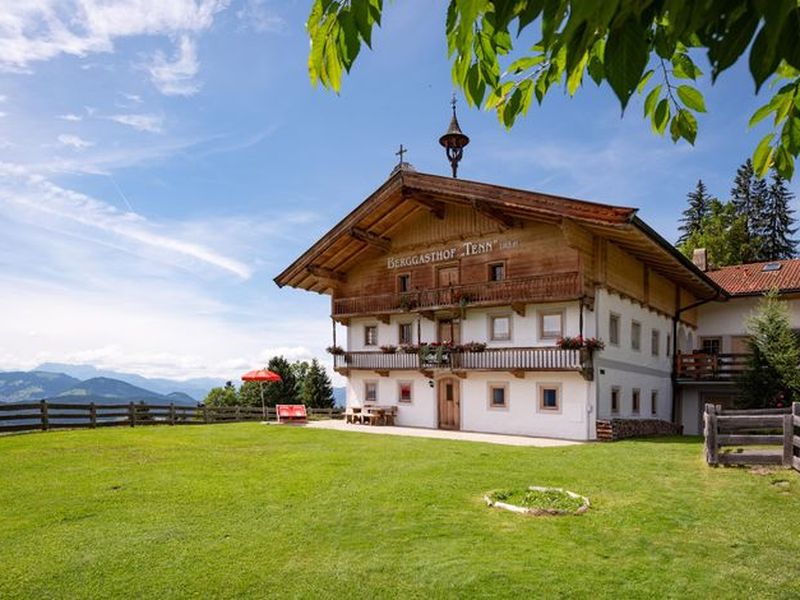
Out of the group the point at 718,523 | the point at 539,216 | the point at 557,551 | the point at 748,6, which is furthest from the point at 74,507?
the point at 539,216

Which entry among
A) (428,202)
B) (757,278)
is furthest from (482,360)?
(757,278)

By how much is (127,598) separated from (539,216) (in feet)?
61.4

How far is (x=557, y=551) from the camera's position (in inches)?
259

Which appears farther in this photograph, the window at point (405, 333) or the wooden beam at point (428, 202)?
the window at point (405, 333)

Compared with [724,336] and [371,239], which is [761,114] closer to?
[371,239]

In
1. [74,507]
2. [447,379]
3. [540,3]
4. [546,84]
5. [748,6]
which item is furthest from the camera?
[447,379]

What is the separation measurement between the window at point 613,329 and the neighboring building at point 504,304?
0.07m

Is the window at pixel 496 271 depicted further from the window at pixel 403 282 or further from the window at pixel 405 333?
the window at pixel 405 333

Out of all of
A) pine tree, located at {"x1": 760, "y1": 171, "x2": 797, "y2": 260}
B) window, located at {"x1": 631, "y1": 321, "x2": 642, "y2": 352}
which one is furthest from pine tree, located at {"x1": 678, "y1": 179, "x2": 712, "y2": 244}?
window, located at {"x1": 631, "y1": 321, "x2": 642, "y2": 352}

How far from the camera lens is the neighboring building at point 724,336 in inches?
1037

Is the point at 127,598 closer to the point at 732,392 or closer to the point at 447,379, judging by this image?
the point at 447,379

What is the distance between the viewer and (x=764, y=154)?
2.36 metres

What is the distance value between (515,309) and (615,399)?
542 centimetres

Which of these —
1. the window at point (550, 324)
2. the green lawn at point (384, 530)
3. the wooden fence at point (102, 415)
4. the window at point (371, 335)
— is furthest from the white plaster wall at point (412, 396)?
the green lawn at point (384, 530)
